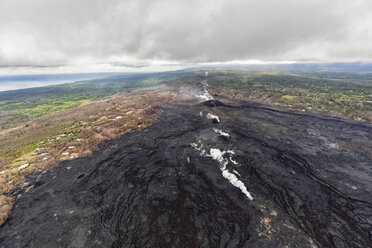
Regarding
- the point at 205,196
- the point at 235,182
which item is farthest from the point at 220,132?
the point at 205,196

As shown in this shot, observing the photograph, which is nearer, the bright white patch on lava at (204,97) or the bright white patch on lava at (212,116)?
the bright white patch on lava at (212,116)

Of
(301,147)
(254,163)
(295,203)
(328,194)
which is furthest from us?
(301,147)

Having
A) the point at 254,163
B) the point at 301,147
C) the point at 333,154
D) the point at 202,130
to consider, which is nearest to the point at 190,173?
the point at 254,163

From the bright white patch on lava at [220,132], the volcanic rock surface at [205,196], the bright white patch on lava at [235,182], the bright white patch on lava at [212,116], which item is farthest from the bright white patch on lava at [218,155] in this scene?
the bright white patch on lava at [212,116]

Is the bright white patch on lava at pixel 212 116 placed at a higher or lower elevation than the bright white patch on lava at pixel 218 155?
higher

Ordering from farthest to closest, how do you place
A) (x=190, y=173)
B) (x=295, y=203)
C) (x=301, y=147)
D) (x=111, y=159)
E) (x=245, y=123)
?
(x=245, y=123) < (x=301, y=147) < (x=111, y=159) < (x=190, y=173) < (x=295, y=203)

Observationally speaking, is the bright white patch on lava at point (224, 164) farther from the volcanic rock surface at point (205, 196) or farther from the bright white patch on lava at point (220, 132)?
the bright white patch on lava at point (220, 132)

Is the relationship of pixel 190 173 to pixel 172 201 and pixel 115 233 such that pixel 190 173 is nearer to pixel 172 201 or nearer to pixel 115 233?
pixel 172 201

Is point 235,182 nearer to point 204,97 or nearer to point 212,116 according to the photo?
point 212,116

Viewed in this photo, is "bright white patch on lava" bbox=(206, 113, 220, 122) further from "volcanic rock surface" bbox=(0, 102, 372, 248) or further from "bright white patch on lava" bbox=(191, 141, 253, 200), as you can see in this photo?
"bright white patch on lava" bbox=(191, 141, 253, 200)
